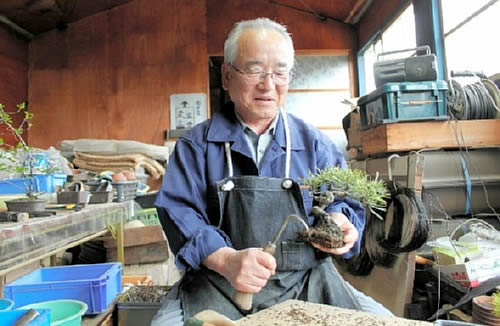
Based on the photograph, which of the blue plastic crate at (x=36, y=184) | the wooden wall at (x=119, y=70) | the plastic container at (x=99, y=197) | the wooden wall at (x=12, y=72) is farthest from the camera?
the wooden wall at (x=119, y=70)

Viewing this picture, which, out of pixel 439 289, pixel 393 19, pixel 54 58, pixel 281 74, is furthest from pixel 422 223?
pixel 54 58

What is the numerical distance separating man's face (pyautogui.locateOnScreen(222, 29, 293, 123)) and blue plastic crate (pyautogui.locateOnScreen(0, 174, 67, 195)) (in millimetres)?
1315

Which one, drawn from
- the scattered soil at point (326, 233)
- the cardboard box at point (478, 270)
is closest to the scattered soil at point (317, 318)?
the scattered soil at point (326, 233)

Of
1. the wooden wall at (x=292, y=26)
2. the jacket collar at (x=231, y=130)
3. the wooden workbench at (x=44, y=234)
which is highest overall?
the wooden wall at (x=292, y=26)

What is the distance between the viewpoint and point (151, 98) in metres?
6.05

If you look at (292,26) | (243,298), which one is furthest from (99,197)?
(292,26)

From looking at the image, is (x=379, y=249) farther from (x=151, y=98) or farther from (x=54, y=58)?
(x=54, y=58)

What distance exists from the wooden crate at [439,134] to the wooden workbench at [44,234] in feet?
6.33

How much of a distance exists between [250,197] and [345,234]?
30 centimetres

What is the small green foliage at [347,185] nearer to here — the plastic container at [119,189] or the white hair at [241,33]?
the white hair at [241,33]

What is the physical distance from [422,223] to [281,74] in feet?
4.77

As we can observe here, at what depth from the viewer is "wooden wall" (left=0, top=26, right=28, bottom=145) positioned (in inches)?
201

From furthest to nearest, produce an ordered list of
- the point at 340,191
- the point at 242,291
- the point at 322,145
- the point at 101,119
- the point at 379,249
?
the point at 101,119
the point at 379,249
the point at 322,145
the point at 340,191
the point at 242,291

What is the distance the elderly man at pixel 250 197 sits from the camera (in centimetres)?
116
